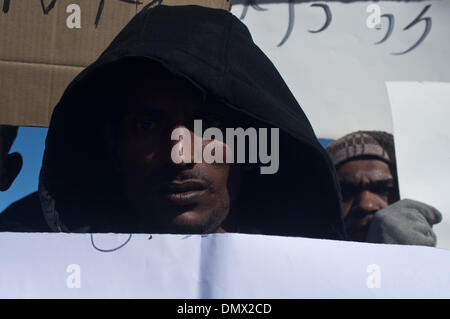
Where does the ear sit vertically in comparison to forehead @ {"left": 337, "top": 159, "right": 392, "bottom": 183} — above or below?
below

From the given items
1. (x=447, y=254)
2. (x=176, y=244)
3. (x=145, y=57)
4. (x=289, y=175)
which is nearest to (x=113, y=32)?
(x=145, y=57)

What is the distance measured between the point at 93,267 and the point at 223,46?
466mm

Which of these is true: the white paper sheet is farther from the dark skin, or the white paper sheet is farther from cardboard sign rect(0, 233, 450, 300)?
the dark skin

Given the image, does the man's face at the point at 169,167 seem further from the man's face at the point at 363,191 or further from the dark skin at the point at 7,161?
the man's face at the point at 363,191

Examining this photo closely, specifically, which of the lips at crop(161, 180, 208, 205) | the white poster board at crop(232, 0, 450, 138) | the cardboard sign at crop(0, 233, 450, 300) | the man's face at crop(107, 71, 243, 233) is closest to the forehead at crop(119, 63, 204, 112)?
the man's face at crop(107, 71, 243, 233)

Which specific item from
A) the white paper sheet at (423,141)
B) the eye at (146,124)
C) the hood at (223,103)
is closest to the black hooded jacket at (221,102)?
the hood at (223,103)

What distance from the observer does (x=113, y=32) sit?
1301 mm

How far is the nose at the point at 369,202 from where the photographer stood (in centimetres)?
150

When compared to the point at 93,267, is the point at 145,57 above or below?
above

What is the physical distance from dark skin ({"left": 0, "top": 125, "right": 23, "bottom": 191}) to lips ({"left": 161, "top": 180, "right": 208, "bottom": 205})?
0.45m

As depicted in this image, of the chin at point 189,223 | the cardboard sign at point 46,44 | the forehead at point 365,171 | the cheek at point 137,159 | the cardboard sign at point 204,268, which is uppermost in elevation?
the cardboard sign at point 46,44

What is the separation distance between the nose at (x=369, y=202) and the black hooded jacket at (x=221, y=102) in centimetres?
34

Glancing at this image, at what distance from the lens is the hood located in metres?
1.04
